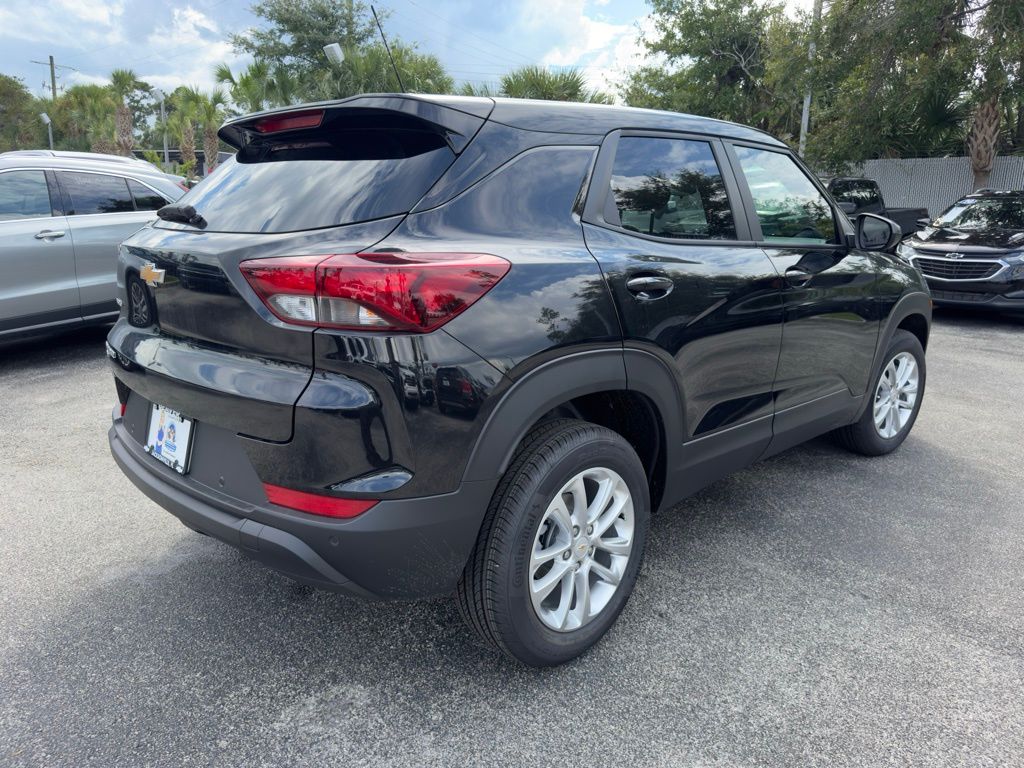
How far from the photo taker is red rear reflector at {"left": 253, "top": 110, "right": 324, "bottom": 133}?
2.24 m

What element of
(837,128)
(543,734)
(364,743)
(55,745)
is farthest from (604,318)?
(837,128)

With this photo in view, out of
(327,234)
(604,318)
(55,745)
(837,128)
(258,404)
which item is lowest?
(55,745)

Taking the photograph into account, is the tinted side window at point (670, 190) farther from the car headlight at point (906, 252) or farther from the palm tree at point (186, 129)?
the palm tree at point (186, 129)

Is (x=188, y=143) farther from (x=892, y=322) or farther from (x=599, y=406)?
(x=599, y=406)

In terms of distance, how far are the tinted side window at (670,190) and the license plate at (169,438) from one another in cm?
150

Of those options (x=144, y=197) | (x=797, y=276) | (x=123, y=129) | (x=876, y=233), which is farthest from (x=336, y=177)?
(x=123, y=129)

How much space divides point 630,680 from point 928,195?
62.7 feet

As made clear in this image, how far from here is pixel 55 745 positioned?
1.97 meters

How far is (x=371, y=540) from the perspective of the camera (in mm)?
1861

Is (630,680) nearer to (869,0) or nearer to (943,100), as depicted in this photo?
(869,0)

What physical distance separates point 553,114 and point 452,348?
96 cm

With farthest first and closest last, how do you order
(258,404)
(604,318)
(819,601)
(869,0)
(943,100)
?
1. (943,100)
2. (869,0)
3. (819,601)
4. (604,318)
5. (258,404)

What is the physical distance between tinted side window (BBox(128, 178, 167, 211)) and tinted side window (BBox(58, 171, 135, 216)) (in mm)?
52

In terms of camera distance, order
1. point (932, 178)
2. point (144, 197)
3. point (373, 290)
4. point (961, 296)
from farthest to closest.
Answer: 1. point (932, 178)
2. point (961, 296)
3. point (144, 197)
4. point (373, 290)
